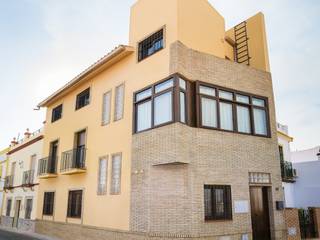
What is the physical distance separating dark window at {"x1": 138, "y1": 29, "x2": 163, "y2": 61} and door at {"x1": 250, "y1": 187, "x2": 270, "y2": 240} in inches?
262

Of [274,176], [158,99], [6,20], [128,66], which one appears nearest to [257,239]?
[274,176]

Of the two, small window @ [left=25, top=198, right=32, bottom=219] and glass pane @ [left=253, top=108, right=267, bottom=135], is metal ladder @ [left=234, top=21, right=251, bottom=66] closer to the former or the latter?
glass pane @ [left=253, top=108, right=267, bottom=135]

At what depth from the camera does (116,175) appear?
1327 cm

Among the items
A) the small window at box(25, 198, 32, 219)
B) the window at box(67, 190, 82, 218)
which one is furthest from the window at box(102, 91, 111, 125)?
the small window at box(25, 198, 32, 219)

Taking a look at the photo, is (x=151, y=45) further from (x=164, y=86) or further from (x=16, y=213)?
(x=16, y=213)

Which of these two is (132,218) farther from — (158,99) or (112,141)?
(158,99)

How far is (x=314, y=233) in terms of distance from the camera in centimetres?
1430

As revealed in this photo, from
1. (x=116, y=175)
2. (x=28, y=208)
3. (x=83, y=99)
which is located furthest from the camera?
(x=28, y=208)

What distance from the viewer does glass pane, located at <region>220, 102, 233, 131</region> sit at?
40.2 feet

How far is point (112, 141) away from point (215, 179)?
4.94m

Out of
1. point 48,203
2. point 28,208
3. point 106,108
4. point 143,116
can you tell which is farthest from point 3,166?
point 143,116

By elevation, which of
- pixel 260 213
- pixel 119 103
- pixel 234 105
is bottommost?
pixel 260 213

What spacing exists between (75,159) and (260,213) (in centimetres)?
917

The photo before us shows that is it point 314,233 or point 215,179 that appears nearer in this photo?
point 215,179
